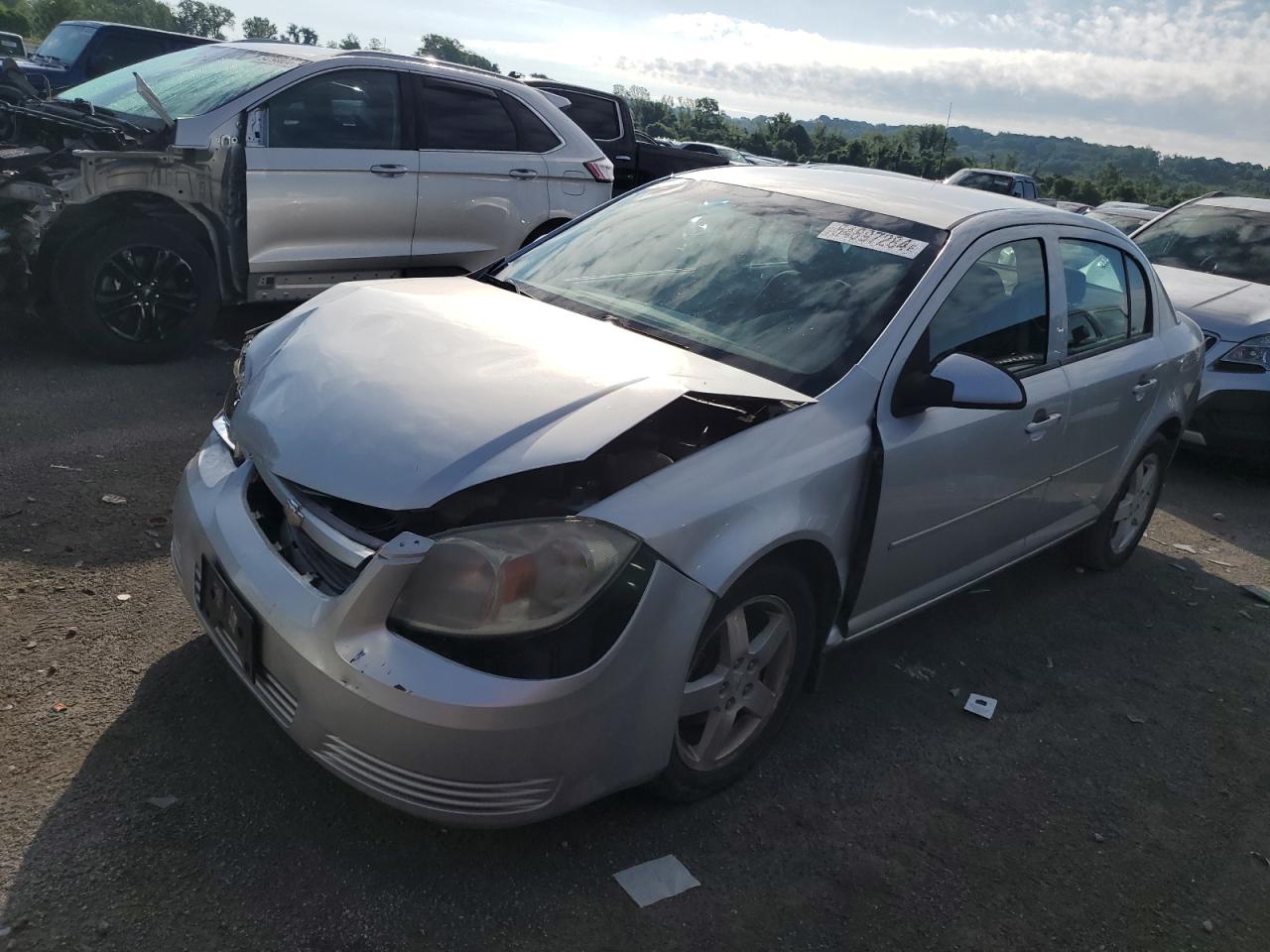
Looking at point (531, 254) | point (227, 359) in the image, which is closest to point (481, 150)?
point (227, 359)

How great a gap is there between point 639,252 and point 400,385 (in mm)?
1437

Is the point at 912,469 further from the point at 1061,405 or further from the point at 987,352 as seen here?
the point at 1061,405

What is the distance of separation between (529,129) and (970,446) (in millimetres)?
4924

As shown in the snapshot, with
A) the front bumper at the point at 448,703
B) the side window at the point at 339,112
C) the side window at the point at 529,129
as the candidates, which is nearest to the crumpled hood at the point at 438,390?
the front bumper at the point at 448,703

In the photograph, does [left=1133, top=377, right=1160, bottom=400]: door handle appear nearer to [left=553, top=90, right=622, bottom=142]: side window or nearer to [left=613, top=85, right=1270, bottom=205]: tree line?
[left=553, top=90, right=622, bottom=142]: side window

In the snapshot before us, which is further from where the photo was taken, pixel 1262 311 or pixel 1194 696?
pixel 1262 311

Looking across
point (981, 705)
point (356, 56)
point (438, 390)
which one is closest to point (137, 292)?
point (356, 56)

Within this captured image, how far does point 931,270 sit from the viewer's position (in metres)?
3.35

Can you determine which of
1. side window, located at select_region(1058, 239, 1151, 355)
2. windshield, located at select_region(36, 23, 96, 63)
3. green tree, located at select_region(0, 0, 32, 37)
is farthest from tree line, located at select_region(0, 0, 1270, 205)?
side window, located at select_region(1058, 239, 1151, 355)

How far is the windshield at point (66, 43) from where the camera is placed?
13164mm

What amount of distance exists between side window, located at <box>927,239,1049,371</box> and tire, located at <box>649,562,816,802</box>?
3.27 ft

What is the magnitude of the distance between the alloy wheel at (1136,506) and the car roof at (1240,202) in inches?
184

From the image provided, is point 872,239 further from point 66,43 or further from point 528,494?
point 66,43

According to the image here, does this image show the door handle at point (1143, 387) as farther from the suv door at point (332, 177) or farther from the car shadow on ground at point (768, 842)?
the suv door at point (332, 177)
